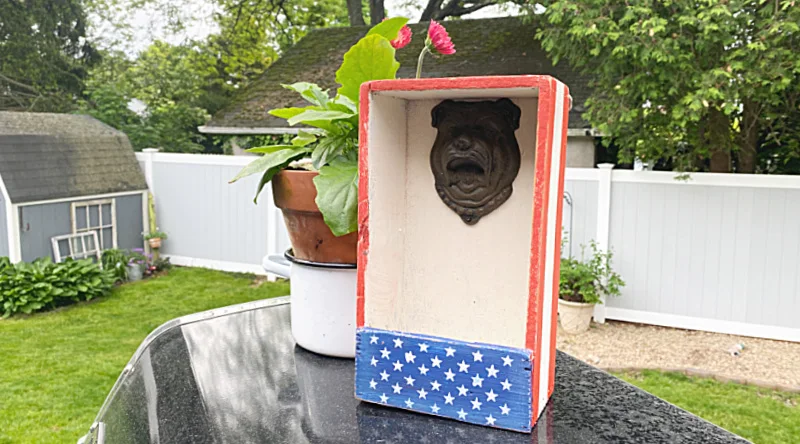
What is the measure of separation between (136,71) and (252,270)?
9.11m

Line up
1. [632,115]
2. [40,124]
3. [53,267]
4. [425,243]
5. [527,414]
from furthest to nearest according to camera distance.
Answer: [40,124]
[53,267]
[632,115]
[425,243]
[527,414]

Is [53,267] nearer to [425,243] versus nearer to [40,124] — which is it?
[40,124]

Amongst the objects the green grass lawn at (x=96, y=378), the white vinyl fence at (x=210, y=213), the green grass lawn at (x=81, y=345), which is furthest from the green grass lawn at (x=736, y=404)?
the white vinyl fence at (x=210, y=213)

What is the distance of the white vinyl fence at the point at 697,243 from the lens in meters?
4.54

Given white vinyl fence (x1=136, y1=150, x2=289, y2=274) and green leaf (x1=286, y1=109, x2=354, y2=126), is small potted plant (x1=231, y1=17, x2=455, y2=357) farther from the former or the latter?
white vinyl fence (x1=136, y1=150, x2=289, y2=274)

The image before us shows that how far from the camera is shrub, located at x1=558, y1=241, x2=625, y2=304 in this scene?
15.6ft

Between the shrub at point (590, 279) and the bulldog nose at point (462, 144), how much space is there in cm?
393

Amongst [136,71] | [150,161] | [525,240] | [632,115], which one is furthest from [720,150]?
[136,71]

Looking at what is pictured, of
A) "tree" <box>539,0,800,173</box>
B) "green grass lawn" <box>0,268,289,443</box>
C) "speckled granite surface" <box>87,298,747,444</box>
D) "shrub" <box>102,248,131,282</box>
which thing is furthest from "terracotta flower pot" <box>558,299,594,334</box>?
"shrub" <box>102,248,131,282</box>

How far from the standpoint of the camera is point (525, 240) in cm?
104

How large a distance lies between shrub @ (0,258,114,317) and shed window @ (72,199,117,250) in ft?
1.42

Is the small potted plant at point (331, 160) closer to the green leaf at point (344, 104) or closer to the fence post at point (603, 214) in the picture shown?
the green leaf at point (344, 104)

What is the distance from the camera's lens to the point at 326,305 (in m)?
1.16

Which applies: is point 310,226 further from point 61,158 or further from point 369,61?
point 61,158
